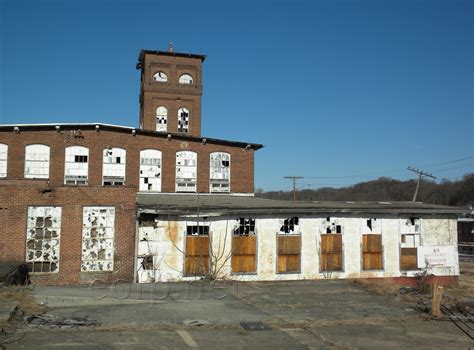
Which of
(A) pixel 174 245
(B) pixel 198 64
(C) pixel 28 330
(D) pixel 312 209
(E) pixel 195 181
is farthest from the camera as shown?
(B) pixel 198 64

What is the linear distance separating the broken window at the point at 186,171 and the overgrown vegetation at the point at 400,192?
7623cm

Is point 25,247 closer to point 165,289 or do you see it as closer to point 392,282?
point 165,289

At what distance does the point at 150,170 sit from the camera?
28.0 meters

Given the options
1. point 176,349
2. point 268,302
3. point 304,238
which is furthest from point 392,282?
point 176,349

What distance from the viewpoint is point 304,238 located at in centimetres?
2078

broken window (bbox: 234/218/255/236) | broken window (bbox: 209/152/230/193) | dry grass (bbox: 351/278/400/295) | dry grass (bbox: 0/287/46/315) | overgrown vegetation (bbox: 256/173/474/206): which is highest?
overgrown vegetation (bbox: 256/173/474/206)

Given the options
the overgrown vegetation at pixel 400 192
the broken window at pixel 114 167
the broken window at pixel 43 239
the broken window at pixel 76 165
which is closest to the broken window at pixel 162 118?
the broken window at pixel 114 167

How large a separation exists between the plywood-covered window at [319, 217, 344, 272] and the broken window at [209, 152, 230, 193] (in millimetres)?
9709

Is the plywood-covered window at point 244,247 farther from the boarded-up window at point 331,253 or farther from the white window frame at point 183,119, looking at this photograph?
the white window frame at point 183,119

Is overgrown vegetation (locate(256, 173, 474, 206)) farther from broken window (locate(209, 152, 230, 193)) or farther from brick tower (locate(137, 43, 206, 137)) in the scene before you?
broken window (locate(209, 152, 230, 193))

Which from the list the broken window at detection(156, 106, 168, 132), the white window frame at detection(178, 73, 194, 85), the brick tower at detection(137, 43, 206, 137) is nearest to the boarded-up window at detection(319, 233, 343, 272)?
the brick tower at detection(137, 43, 206, 137)

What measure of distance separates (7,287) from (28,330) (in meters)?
5.00

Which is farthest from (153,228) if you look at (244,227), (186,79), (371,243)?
(186,79)

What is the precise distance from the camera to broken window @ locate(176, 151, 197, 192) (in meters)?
28.5
